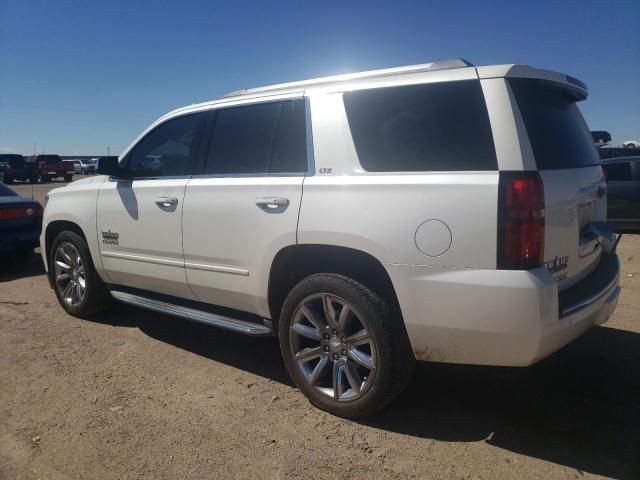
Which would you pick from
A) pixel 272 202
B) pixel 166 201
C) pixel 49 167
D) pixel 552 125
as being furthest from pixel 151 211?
pixel 49 167

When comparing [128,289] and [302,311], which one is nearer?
[302,311]

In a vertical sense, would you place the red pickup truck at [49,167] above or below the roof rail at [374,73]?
below

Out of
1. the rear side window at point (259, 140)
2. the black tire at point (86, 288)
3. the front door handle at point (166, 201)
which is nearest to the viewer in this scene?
the rear side window at point (259, 140)

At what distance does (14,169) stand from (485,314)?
35.4 m

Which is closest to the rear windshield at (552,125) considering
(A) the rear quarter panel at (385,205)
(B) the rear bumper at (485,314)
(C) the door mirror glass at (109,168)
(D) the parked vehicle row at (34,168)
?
(A) the rear quarter panel at (385,205)

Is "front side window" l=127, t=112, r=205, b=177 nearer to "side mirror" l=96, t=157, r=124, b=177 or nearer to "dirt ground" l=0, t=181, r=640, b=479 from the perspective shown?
"side mirror" l=96, t=157, r=124, b=177

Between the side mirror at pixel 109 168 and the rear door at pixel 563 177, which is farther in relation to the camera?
the side mirror at pixel 109 168

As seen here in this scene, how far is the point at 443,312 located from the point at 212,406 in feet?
5.40

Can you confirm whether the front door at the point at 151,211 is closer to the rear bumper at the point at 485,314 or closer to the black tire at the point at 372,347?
the black tire at the point at 372,347

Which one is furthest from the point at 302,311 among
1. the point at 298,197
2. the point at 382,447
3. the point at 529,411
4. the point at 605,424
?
the point at 605,424

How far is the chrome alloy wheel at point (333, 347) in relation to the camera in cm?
304

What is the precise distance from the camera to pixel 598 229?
320 cm

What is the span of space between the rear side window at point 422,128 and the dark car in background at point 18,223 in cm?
623

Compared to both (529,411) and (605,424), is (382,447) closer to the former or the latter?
(529,411)
